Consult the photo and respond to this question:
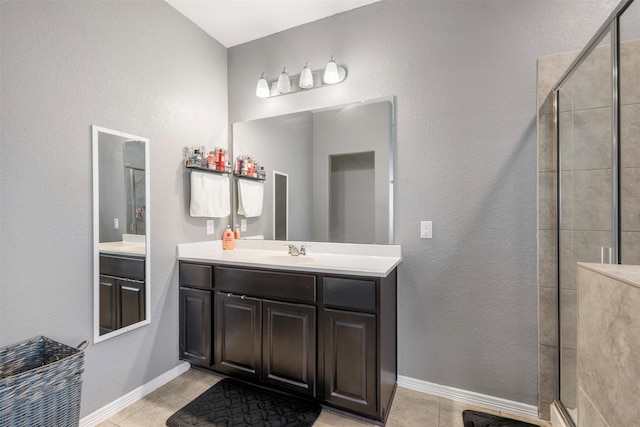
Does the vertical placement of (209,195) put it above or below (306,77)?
below

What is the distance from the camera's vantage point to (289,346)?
69.8 inches

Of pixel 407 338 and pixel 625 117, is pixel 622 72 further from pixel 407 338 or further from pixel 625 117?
pixel 407 338

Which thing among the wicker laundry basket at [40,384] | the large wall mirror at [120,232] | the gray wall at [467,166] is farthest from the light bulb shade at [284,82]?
the wicker laundry basket at [40,384]

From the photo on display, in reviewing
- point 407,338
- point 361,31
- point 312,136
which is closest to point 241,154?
point 312,136

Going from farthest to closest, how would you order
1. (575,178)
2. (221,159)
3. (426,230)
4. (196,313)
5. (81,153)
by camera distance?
(221,159) < (196,313) < (426,230) < (81,153) < (575,178)

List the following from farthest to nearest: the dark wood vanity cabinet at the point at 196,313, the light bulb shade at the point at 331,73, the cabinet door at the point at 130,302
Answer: the light bulb shade at the point at 331,73
the dark wood vanity cabinet at the point at 196,313
the cabinet door at the point at 130,302

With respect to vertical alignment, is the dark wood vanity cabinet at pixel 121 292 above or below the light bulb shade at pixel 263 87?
below

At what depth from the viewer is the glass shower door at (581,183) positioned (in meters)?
1.30

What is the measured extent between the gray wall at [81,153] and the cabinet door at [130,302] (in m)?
0.09

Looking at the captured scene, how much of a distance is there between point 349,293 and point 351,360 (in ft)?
1.23

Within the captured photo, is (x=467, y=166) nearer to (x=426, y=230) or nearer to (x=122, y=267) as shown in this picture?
(x=426, y=230)

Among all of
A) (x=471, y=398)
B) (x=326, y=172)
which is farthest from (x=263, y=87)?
(x=471, y=398)

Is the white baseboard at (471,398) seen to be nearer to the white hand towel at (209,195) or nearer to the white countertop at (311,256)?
the white countertop at (311,256)

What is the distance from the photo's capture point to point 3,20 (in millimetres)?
1350
